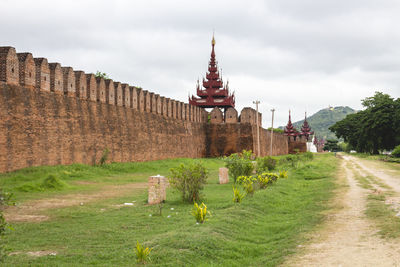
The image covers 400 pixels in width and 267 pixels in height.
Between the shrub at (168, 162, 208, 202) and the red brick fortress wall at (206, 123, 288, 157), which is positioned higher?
the red brick fortress wall at (206, 123, 288, 157)

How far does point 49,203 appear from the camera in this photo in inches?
346

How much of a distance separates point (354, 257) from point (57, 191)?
814cm

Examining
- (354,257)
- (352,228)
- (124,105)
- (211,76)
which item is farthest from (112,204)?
(211,76)

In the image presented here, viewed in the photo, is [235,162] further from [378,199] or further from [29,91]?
[29,91]

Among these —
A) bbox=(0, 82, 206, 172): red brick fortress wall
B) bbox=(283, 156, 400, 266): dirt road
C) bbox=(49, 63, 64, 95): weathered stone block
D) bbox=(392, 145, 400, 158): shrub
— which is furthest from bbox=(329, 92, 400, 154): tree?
bbox=(283, 156, 400, 266): dirt road

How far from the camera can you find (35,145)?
13.5m

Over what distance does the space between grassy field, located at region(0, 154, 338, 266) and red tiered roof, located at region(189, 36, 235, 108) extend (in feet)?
86.6

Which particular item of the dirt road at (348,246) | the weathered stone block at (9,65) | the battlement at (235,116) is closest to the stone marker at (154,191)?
A: the dirt road at (348,246)

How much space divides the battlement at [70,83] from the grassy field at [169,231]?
13.6ft

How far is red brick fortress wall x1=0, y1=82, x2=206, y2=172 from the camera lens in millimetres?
12531

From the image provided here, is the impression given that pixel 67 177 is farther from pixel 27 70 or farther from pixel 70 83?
pixel 70 83

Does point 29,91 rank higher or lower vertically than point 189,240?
higher

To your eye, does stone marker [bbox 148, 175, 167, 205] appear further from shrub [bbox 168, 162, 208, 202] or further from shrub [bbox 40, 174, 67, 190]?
shrub [bbox 40, 174, 67, 190]

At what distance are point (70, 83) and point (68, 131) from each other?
196 cm
